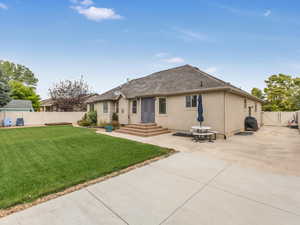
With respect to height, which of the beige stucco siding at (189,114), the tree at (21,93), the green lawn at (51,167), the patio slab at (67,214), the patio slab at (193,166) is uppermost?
the tree at (21,93)

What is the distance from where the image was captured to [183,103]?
10203mm

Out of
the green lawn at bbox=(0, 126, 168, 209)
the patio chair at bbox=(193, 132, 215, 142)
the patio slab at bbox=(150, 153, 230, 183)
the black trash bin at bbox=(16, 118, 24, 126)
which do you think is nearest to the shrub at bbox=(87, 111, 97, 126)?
the black trash bin at bbox=(16, 118, 24, 126)

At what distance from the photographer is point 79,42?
11930 mm

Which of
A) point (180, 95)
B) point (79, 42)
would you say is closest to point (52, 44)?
point (79, 42)

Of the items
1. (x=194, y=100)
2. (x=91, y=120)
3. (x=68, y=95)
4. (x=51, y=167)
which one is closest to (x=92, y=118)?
(x=91, y=120)

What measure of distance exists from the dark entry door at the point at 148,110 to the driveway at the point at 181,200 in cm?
772

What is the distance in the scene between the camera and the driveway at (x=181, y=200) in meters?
2.14

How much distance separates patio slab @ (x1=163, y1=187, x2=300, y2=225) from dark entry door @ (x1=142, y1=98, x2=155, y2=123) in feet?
29.8

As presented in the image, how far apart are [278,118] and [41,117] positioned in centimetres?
2989

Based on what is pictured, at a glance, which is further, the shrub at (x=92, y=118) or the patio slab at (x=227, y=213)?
the shrub at (x=92, y=118)

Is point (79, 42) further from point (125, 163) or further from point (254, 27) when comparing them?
point (254, 27)

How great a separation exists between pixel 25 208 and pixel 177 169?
346cm

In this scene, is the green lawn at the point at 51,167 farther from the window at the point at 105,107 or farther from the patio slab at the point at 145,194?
the window at the point at 105,107

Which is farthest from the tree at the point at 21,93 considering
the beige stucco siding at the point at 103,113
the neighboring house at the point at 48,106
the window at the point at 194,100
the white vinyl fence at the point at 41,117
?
the window at the point at 194,100
